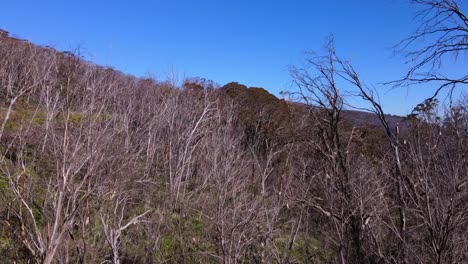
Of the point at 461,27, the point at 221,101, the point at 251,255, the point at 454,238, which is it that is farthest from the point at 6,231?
the point at 221,101

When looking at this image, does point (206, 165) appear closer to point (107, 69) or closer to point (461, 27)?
point (107, 69)

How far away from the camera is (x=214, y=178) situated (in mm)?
14117

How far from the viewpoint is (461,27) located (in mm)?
4207

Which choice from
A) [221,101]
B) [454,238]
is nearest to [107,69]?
[221,101]

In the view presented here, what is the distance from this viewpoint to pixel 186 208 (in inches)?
620

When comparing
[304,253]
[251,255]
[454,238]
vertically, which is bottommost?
[304,253]

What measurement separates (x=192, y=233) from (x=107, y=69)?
13325mm

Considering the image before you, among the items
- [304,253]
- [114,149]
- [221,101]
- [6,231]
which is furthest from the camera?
[221,101]

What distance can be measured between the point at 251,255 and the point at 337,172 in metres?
3.37

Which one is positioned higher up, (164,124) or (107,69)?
(107,69)

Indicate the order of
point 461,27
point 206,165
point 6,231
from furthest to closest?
point 206,165 → point 6,231 → point 461,27

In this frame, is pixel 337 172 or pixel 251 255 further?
pixel 251 255

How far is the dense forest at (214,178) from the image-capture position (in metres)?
6.92

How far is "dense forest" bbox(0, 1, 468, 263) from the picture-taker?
272 inches
